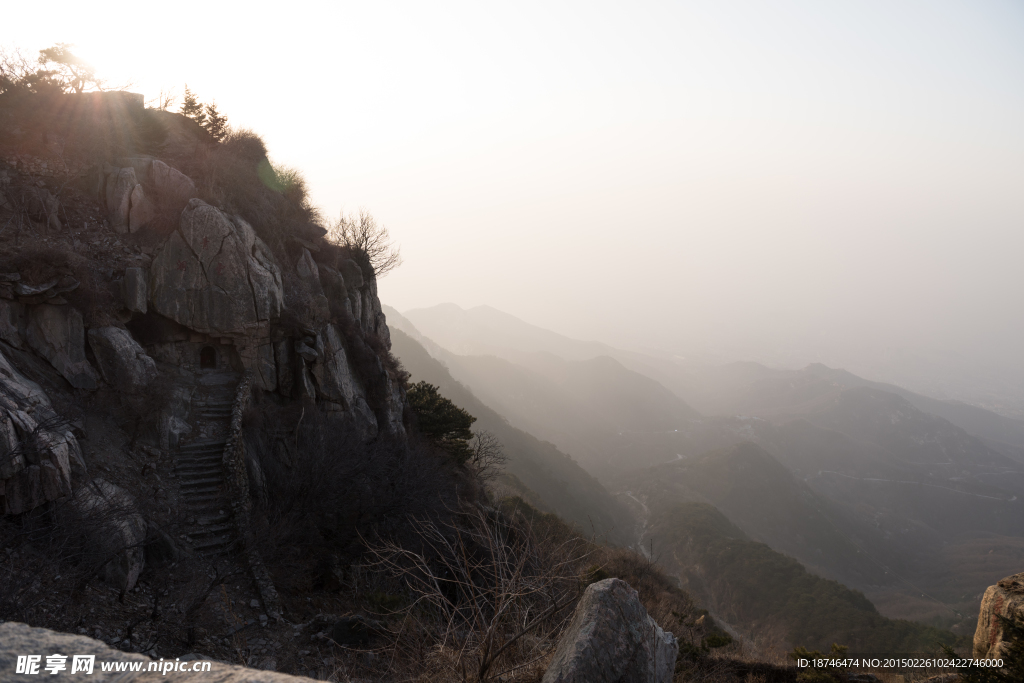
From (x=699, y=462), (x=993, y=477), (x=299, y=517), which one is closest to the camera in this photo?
(x=299, y=517)

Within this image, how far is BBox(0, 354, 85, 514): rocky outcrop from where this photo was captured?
8461 mm

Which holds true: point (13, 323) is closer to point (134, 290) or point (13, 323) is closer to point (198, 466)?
point (134, 290)

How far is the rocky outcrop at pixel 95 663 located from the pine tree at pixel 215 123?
30.2 meters

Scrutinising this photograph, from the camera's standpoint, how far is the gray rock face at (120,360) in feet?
45.5

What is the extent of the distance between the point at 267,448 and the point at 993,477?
181 m

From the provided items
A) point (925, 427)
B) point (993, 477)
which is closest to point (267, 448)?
point (993, 477)

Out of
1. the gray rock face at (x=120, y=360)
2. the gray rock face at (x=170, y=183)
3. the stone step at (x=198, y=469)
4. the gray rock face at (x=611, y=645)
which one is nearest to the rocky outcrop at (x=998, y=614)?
the gray rock face at (x=611, y=645)

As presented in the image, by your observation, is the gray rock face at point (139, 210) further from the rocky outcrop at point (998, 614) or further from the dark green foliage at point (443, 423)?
the rocky outcrop at point (998, 614)

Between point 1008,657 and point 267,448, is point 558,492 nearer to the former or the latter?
point 267,448

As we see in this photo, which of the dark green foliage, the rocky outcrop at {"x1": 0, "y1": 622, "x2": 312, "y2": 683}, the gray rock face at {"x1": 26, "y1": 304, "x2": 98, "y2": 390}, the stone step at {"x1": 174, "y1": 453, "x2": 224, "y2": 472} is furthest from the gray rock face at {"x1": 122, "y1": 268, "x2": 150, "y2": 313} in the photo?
the rocky outcrop at {"x1": 0, "y1": 622, "x2": 312, "y2": 683}

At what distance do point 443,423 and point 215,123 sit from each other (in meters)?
22.2

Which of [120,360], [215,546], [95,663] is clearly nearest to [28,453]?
[215,546]

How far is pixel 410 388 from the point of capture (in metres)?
31.1

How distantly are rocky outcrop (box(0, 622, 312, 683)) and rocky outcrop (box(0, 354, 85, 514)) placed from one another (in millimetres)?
8991
